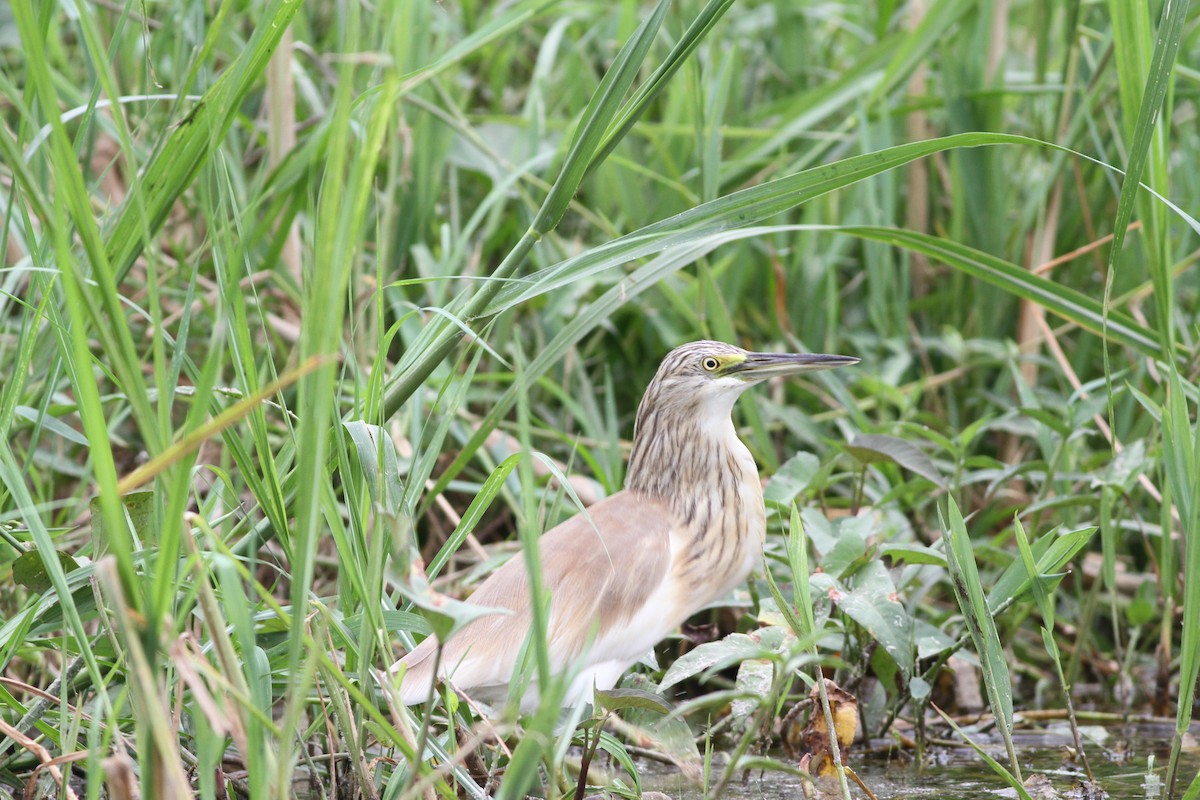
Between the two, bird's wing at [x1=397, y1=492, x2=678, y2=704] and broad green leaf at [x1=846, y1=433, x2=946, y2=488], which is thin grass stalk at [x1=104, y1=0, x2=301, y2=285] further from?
broad green leaf at [x1=846, y1=433, x2=946, y2=488]

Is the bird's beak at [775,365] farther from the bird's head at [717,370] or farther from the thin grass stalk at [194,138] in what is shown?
the thin grass stalk at [194,138]

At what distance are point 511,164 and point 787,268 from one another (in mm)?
835

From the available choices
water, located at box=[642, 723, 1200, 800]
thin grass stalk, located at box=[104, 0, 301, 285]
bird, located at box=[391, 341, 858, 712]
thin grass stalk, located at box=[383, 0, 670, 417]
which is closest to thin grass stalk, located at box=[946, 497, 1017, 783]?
water, located at box=[642, 723, 1200, 800]

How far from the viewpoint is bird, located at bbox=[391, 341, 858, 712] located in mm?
2230

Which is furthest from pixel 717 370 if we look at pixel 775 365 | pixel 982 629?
pixel 982 629

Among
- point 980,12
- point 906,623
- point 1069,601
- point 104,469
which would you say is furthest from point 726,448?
point 980,12

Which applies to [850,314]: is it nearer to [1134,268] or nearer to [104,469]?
[1134,268]

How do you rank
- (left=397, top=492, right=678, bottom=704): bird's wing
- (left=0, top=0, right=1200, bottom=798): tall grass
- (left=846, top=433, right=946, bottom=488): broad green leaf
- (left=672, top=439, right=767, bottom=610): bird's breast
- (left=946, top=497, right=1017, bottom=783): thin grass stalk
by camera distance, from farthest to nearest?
(left=846, top=433, right=946, bottom=488): broad green leaf → (left=672, top=439, right=767, bottom=610): bird's breast → (left=397, top=492, right=678, bottom=704): bird's wing → (left=946, top=497, right=1017, bottom=783): thin grass stalk → (left=0, top=0, right=1200, bottom=798): tall grass

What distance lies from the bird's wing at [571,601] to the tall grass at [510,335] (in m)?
0.10

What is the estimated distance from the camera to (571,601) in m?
2.31

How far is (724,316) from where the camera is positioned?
327 centimetres

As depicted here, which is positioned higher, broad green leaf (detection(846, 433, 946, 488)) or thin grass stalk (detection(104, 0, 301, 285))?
thin grass stalk (detection(104, 0, 301, 285))

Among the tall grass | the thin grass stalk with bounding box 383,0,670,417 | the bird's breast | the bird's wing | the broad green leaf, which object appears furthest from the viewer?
the broad green leaf

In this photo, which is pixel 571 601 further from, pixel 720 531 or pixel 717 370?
pixel 717 370
